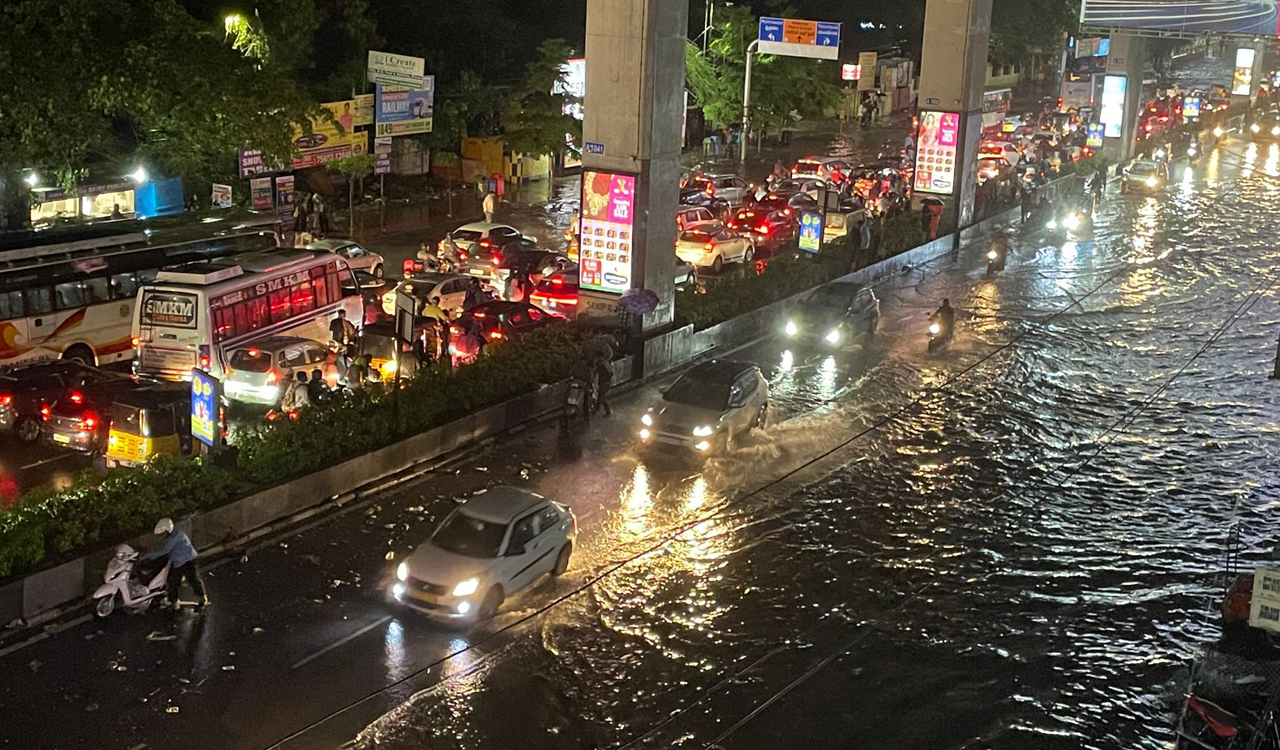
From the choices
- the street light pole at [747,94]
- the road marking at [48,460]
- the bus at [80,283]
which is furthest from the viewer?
the street light pole at [747,94]

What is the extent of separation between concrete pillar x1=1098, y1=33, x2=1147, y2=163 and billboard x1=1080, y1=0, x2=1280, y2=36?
773 inches

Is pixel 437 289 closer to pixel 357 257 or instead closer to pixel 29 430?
pixel 357 257

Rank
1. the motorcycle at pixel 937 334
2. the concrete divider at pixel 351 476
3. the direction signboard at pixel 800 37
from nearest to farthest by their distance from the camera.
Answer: the concrete divider at pixel 351 476, the motorcycle at pixel 937 334, the direction signboard at pixel 800 37

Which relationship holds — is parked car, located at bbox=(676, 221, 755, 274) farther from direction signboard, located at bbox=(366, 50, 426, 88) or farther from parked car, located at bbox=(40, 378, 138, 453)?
parked car, located at bbox=(40, 378, 138, 453)

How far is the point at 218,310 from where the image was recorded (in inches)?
981

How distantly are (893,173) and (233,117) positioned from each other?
27365mm

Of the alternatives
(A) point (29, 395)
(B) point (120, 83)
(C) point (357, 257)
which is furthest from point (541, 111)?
(A) point (29, 395)

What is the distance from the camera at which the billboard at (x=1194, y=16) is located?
3928 cm

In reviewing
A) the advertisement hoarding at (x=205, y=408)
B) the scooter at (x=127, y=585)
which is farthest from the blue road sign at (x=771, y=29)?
the scooter at (x=127, y=585)

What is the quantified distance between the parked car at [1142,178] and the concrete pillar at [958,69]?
1501cm

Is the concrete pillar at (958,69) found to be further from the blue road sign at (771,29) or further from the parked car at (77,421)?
the parked car at (77,421)

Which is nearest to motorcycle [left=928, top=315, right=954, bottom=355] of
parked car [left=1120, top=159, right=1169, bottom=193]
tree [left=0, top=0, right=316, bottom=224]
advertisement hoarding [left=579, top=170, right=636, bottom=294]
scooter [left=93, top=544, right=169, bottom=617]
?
advertisement hoarding [left=579, top=170, right=636, bottom=294]

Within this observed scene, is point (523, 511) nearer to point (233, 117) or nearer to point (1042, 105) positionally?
point (233, 117)

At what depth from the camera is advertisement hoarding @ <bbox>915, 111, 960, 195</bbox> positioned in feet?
142
